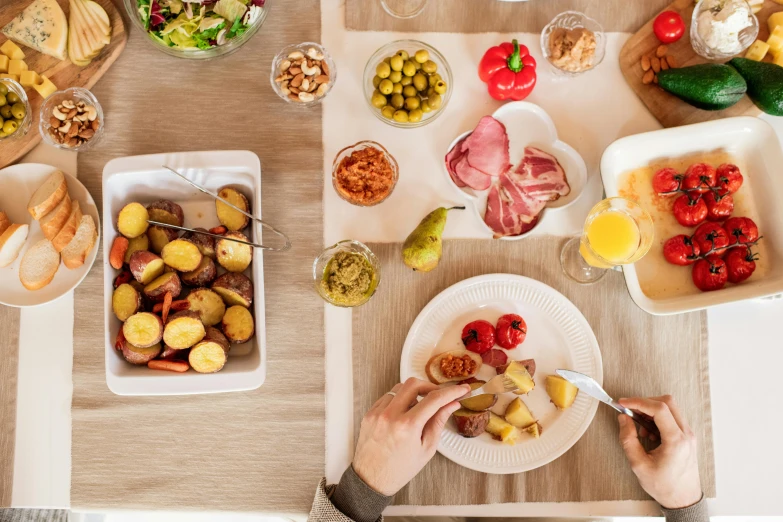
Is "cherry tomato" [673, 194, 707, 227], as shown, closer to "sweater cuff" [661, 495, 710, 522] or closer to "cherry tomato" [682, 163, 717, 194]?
"cherry tomato" [682, 163, 717, 194]

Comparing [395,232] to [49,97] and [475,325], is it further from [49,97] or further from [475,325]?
[49,97]

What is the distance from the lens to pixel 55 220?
4.35ft

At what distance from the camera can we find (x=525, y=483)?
1.42 m

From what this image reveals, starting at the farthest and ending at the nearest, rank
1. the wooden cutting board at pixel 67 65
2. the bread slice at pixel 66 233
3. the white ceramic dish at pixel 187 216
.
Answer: the wooden cutting board at pixel 67 65 → the bread slice at pixel 66 233 → the white ceramic dish at pixel 187 216

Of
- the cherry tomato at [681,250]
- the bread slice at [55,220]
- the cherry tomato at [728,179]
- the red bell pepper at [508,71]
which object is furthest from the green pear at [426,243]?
the bread slice at [55,220]

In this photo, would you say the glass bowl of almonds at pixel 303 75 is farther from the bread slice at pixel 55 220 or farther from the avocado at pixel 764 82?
the avocado at pixel 764 82

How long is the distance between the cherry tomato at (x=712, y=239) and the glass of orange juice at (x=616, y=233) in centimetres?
15

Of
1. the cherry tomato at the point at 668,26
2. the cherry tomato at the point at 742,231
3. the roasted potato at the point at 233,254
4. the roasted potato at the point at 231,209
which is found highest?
the cherry tomato at the point at 668,26

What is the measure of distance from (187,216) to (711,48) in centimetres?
132

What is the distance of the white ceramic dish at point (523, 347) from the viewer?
1.38 m

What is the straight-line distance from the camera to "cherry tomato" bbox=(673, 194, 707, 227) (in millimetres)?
1414

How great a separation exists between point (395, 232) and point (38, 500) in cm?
104

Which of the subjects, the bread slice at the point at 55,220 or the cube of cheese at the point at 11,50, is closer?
the bread slice at the point at 55,220

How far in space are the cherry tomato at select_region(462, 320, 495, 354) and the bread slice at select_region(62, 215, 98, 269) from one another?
2.90 ft
